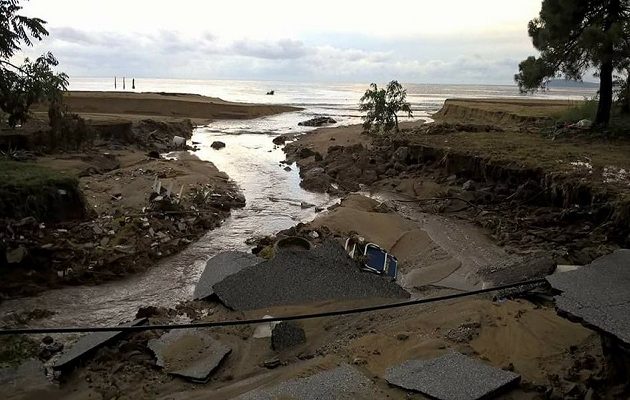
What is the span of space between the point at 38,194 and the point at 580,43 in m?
13.8

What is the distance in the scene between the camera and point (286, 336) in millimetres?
5551

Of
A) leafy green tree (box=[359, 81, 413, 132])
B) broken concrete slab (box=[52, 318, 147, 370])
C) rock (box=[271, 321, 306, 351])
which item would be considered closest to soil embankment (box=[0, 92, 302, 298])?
broken concrete slab (box=[52, 318, 147, 370])

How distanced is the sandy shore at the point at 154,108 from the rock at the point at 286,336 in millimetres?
28600

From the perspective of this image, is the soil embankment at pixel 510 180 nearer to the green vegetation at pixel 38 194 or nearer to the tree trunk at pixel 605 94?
the tree trunk at pixel 605 94

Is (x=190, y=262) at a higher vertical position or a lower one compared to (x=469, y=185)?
lower

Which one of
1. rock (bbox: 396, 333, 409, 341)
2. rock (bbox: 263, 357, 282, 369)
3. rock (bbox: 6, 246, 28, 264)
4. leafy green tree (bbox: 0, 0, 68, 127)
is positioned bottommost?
rock (bbox: 263, 357, 282, 369)

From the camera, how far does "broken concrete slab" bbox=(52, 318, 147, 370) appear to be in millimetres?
5078

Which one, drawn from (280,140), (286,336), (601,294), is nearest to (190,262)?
(286,336)

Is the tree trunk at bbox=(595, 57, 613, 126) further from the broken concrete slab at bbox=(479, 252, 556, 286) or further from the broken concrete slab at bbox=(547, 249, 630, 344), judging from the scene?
the broken concrete slab at bbox=(547, 249, 630, 344)

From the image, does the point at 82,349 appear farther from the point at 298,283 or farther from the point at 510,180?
the point at 510,180

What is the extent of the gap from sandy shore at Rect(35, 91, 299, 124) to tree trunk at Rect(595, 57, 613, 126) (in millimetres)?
25761

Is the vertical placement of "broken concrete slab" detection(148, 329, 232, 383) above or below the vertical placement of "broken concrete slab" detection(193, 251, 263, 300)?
below

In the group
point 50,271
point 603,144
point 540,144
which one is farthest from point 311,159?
point 50,271

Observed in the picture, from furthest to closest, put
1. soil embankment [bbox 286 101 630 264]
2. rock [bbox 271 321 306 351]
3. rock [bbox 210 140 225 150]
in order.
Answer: rock [bbox 210 140 225 150]
soil embankment [bbox 286 101 630 264]
rock [bbox 271 321 306 351]
